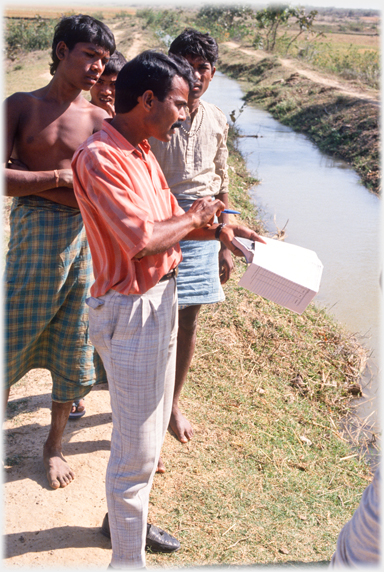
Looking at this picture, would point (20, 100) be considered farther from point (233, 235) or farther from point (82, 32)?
point (233, 235)

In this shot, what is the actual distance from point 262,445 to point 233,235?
151cm

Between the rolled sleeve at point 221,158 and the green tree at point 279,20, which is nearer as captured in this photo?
the rolled sleeve at point 221,158

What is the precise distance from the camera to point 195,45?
8.74 feet

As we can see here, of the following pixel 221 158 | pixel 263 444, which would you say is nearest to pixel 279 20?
pixel 221 158

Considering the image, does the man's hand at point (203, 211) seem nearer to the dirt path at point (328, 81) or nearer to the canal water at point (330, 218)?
the canal water at point (330, 218)

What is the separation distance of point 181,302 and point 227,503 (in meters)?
0.97

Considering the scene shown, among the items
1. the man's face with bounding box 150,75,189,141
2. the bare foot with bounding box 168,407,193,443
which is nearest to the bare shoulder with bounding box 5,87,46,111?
the man's face with bounding box 150,75,189,141

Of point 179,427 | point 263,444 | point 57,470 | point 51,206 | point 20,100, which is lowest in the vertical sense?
point 263,444

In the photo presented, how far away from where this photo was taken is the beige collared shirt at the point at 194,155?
2664 mm

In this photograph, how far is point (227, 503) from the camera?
264 cm

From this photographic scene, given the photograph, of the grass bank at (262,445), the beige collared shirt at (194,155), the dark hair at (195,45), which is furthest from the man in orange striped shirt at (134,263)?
the dark hair at (195,45)

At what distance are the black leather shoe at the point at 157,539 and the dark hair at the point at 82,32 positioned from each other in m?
1.96

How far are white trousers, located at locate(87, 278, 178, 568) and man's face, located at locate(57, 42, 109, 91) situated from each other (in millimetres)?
1013

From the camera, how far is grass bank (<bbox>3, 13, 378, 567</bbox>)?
8.15 ft
